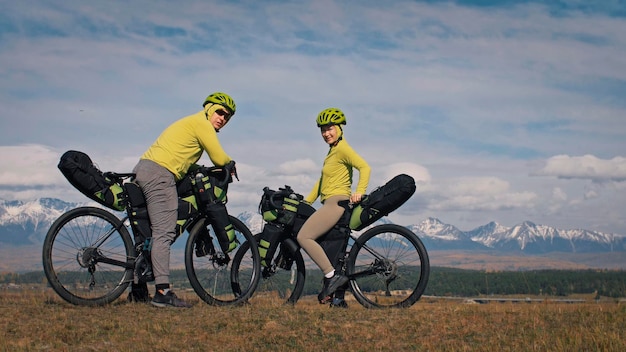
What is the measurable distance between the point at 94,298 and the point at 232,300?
221 centimetres

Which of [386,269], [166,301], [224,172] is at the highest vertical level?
[224,172]

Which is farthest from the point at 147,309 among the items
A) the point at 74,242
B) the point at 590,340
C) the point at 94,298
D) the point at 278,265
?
the point at 590,340

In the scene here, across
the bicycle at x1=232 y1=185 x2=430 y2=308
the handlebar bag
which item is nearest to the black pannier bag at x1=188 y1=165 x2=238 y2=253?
the bicycle at x1=232 y1=185 x2=430 y2=308

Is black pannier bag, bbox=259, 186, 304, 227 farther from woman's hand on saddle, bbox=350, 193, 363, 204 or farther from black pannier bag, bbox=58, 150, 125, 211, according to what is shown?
black pannier bag, bbox=58, 150, 125, 211

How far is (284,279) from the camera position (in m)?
11.0

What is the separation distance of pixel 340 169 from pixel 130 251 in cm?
385

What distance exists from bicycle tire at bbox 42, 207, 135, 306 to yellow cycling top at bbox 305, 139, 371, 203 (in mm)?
3542

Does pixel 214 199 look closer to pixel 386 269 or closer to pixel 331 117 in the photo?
pixel 331 117

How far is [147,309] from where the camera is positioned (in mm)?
9594

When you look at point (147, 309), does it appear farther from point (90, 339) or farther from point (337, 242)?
point (337, 242)

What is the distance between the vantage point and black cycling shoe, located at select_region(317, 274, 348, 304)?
10695 millimetres

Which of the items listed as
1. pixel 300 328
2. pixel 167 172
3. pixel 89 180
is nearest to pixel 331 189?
pixel 167 172

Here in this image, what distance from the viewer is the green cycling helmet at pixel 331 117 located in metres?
11.1

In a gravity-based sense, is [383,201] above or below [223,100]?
below
